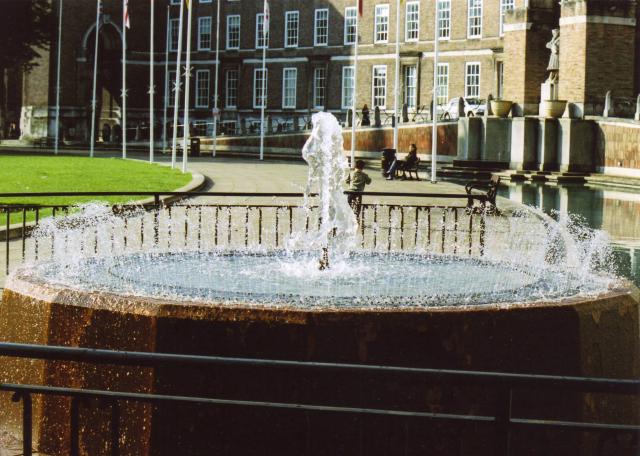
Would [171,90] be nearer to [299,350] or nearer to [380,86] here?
[380,86]

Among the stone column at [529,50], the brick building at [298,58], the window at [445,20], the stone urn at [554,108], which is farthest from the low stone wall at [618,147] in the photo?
the window at [445,20]

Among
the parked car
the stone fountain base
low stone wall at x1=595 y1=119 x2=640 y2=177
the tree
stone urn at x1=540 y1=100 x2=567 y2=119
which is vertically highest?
the tree

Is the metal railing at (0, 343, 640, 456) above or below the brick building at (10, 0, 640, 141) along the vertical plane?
below

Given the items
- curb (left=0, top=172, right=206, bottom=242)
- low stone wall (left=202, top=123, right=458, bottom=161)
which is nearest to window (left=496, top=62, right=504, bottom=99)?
low stone wall (left=202, top=123, right=458, bottom=161)

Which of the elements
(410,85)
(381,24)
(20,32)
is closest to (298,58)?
(381,24)

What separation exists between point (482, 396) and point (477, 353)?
0.25 metres

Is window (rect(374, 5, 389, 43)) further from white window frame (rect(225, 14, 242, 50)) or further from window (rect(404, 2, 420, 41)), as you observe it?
white window frame (rect(225, 14, 242, 50))

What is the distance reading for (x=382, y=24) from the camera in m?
65.9

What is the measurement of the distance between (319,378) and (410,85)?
59.2 meters

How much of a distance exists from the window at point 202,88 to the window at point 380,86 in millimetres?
13774

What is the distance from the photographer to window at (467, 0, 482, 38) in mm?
60844

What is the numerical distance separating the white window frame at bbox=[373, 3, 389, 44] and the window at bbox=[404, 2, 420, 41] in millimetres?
1352

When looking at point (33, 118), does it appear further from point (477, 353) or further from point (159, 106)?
point (477, 353)

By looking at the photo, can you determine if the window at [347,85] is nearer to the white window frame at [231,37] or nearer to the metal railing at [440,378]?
the white window frame at [231,37]
